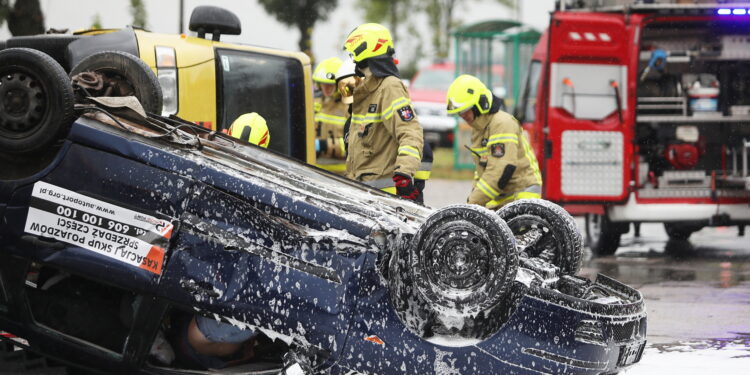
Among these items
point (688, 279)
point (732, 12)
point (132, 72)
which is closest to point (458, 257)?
point (132, 72)

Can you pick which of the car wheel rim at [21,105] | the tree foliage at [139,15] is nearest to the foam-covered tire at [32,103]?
the car wheel rim at [21,105]

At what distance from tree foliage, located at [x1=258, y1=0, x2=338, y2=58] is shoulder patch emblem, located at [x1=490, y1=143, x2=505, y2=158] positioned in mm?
15539

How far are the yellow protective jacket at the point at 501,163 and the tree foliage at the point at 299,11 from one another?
15400 millimetres

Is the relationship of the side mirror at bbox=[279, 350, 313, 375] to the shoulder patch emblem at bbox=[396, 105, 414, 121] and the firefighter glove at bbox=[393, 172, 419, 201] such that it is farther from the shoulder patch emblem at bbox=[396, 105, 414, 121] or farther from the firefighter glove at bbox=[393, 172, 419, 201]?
the shoulder patch emblem at bbox=[396, 105, 414, 121]

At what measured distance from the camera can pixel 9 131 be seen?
474 cm

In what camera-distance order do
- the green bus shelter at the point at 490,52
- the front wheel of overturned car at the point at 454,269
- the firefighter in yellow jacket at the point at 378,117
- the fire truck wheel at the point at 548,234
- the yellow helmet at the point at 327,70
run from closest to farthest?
1. the front wheel of overturned car at the point at 454,269
2. the fire truck wheel at the point at 548,234
3. the firefighter in yellow jacket at the point at 378,117
4. the yellow helmet at the point at 327,70
5. the green bus shelter at the point at 490,52

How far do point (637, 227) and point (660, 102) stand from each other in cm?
202

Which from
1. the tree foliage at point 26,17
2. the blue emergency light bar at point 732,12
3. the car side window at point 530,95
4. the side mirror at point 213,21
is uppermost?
the side mirror at point 213,21

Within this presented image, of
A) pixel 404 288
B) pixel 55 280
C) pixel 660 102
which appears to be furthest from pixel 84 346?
pixel 660 102

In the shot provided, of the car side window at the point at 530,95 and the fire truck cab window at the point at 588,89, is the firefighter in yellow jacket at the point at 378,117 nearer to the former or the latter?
the fire truck cab window at the point at 588,89

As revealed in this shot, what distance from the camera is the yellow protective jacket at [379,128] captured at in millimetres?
7414

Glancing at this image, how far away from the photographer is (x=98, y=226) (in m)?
4.67

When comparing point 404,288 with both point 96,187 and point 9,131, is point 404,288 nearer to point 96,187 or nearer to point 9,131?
point 96,187

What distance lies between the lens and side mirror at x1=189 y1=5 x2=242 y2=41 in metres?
7.72
